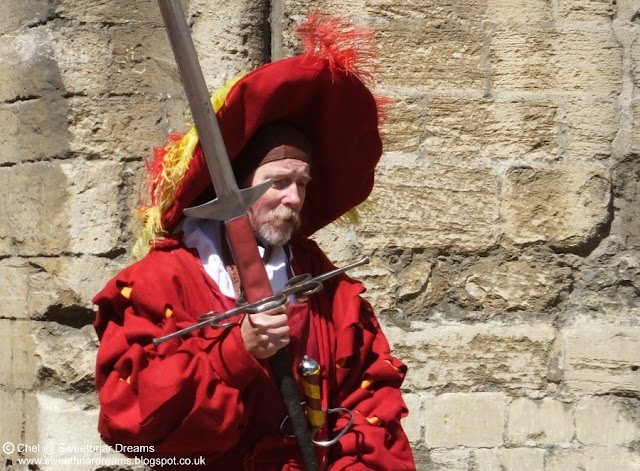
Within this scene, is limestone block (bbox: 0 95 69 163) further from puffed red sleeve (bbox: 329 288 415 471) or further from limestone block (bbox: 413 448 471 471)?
limestone block (bbox: 413 448 471 471)

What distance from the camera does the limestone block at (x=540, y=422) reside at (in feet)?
11.3

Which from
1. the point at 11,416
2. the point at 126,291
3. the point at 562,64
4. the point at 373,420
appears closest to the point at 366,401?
the point at 373,420

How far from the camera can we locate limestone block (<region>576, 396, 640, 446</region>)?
3453mm

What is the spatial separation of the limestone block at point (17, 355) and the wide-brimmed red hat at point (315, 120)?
1.18 meters

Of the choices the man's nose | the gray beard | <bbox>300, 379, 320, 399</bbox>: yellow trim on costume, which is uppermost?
the man's nose

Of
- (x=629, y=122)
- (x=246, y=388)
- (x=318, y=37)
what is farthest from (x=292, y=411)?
(x=629, y=122)

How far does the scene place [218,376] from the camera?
2111 mm

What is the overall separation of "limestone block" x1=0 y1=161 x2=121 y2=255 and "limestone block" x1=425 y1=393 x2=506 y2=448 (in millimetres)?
1255

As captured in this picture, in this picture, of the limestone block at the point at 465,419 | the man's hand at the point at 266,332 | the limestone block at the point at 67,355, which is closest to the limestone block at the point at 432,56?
the limestone block at the point at 465,419

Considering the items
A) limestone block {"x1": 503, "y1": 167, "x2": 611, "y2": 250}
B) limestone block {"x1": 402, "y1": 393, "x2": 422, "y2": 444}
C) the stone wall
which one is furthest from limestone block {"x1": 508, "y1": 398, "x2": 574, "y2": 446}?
limestone block {"x1": 503, "y1": 167, "x2": 611, "y2": 250}

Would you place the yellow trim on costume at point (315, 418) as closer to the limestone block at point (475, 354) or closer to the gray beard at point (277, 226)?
the gray beard at point (277, 226)

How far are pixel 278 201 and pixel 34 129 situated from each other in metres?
1.40

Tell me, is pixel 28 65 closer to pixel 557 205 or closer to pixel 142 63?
pixel 142 63

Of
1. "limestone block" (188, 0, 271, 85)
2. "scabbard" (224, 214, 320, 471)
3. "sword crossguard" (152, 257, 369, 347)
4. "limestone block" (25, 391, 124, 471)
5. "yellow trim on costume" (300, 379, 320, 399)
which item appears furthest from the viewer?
"limestone block" (188, 0, 271, 85)
